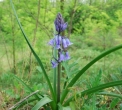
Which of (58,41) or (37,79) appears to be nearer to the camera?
(58,41)

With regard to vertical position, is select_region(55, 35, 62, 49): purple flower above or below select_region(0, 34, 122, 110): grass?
above

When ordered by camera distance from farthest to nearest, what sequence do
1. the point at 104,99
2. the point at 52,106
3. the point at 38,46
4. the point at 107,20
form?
the point at 107,20 → the point at 38,46 → the point at 104,99 → the point at 52,106

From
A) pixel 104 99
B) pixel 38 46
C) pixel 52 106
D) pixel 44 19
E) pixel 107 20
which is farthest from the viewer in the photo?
pixel 107 20

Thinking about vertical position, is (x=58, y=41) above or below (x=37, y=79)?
above

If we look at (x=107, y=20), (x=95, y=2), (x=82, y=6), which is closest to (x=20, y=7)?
(x=82, y=6)

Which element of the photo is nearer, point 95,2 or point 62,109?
point 62,109

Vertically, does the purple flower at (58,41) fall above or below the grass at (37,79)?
above

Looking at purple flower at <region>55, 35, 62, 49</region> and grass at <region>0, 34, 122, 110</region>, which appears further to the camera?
grass at <region>0, 34, 122, 110</region>

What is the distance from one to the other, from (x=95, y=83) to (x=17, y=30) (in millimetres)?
2603

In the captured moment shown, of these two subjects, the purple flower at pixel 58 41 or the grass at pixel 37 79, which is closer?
the purple flower at pixel 58 41

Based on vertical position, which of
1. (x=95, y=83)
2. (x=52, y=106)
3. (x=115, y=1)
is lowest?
(x=52, y=106)

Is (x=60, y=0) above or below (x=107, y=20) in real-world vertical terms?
above

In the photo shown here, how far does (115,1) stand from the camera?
3963 mm

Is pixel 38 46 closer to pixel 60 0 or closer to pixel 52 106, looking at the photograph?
pixel 60 0
